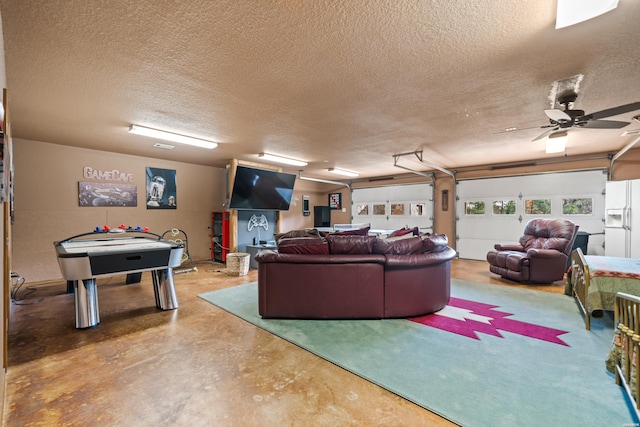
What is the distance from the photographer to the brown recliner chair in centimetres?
474

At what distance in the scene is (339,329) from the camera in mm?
2957

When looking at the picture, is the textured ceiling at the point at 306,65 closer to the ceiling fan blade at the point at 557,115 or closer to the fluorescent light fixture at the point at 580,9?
the fluorescent light fixture at the point at 580,9

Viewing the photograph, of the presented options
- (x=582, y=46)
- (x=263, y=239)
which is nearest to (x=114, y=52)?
(x=582, y=46)

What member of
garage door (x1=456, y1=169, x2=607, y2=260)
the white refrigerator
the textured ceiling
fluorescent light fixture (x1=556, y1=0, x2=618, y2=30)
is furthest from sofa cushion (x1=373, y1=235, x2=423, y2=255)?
garage door (x1=456, y1=169, x2=607, y2=260)

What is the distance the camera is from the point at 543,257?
4738 millimetres

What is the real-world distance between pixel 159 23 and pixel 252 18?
2.15 feet

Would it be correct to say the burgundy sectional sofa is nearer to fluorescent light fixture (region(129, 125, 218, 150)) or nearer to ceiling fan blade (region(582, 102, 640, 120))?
ceiling fan blade (region(582, 102, 640, 120))

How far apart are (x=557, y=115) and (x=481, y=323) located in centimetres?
236

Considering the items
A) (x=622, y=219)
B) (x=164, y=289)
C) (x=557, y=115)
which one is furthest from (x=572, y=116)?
(x=164, y=289)

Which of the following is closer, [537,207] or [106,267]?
[106,267]

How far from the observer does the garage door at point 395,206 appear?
844 cm

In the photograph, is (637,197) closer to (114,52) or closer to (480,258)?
(480,258)

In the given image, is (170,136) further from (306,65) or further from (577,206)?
(577,206)

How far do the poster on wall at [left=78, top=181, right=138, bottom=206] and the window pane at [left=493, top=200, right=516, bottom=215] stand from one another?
889cm
